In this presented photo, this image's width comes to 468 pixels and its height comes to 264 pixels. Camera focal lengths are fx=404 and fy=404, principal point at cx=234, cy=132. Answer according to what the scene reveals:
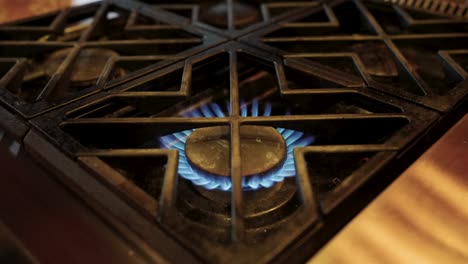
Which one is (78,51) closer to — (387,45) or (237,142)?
(237,142)

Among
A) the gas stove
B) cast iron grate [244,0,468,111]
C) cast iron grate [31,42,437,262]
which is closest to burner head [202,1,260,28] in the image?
the gas stove

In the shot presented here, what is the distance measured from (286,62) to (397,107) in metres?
0.24

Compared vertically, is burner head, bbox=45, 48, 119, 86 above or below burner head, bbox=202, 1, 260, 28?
below

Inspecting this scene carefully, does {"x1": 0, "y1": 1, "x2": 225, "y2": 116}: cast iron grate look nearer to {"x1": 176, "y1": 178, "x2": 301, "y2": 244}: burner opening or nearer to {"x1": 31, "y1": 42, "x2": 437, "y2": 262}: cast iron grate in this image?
{"x1": 31, "y1": 42, "x2": 437, "y2": 262}: cast iron grate

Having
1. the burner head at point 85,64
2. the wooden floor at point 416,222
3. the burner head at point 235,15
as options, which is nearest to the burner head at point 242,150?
the wooden floor at point 416,222

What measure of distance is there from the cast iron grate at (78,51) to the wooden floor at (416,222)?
0.50 m

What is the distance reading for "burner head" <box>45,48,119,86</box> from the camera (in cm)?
85

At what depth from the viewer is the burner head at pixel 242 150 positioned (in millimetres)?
584

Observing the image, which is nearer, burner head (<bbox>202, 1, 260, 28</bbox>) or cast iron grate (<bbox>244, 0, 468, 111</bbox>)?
cast iron grate (<bbox>244, 0, 468, 111</bbox>)

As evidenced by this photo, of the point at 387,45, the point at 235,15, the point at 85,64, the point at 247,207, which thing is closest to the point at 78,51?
the point at 85,64

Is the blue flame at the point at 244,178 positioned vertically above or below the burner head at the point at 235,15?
below

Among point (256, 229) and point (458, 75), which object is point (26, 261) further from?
point (458, 75)

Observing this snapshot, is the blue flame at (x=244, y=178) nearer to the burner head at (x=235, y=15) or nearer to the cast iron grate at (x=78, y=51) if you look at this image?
the cast iron grate at (x=78, y=51)

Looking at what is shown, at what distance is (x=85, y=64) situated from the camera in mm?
902
